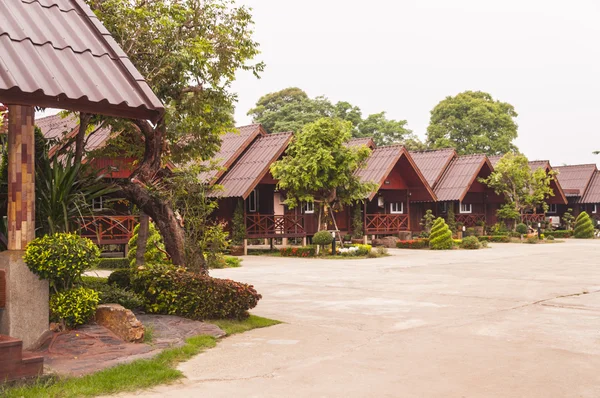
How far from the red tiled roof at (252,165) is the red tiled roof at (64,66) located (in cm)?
1940

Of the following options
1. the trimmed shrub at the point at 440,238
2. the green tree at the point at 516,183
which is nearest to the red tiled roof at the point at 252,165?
the trimmed shrub at the point at 440,238

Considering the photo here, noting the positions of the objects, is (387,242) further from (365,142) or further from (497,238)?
(497,238)

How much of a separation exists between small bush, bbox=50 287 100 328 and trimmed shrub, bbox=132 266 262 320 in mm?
1596

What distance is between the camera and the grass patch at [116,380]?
5.94 m

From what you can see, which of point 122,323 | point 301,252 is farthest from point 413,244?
point 122,323

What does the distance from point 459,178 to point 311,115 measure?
1521 centimetres

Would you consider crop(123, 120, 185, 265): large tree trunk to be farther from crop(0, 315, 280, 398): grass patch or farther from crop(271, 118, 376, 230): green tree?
crop(271, 118, 376, 230): green tree

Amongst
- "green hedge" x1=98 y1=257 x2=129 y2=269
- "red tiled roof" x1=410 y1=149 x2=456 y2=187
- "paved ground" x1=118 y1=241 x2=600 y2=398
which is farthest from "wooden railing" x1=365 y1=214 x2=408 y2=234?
"paved ground" x1=118 y1=241 x2=600 y2=398

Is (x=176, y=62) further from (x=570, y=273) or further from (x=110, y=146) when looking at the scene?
(x=570, y=273)

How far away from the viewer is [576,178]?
5584 cm

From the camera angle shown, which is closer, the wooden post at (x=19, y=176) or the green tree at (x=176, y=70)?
the wooden post at (x=19, y=176)

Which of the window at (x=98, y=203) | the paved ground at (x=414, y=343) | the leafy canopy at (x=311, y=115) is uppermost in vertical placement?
the leafy canopy at (x=311, y=115)

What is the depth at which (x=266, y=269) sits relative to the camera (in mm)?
20344

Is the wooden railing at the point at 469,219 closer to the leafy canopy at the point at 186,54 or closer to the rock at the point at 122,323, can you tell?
the leafy canopy at the point at 186,54
